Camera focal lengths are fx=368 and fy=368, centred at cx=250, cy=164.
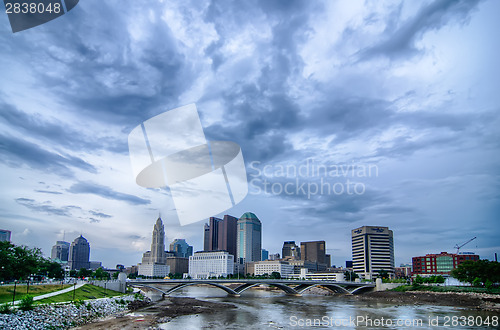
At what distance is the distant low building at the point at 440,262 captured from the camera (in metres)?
162

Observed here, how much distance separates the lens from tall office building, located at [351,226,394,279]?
546 ft

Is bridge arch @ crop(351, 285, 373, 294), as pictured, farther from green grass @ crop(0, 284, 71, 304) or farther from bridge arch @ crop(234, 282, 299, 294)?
green grass @ crop(0, 284, 71, 304)

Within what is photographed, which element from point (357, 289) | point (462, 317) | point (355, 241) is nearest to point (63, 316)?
point (462, 317)

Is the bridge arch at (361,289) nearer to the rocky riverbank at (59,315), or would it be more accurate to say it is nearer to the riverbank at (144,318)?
the riverbank at (144,318)

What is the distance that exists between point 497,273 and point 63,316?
271ft

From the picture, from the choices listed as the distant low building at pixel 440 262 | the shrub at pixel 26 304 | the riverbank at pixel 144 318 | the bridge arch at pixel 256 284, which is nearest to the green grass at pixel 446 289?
the bridge arch at pixel 256 284

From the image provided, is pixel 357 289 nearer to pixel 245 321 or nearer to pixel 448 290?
pixel 448 290

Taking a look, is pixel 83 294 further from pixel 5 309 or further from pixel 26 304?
pixel 5 309

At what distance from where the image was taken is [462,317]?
149 ft

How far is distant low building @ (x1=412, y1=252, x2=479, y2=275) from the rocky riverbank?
156208 millimetres

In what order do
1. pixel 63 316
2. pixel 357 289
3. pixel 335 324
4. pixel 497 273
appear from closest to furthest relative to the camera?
pixel 63 316 → pixel 335 324 → pixel 497 273 → pixel 357 289

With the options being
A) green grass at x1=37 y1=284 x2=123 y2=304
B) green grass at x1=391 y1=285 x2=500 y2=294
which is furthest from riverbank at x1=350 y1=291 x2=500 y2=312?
green grass at x1=37 y1=284 x2=123 y2=304

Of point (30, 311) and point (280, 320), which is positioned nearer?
point (30, 311)

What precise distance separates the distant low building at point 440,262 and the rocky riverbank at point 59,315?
512 ft
